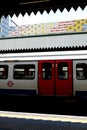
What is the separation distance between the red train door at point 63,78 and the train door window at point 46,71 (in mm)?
361

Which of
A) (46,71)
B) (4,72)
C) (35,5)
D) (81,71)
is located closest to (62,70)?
(46,71)

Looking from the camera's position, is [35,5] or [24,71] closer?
[35,5]

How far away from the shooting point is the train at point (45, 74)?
13.5m

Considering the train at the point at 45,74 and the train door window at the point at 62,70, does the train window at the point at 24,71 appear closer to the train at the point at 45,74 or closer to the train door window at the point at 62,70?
the train at the point at 45,74

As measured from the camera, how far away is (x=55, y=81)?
1384 centimetres

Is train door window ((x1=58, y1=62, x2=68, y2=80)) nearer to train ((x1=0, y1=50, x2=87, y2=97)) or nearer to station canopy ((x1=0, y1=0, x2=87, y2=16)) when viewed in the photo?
train ((x1=0, y1=50, x2=87, y2=97))

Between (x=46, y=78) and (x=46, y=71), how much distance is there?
413 mm

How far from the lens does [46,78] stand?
14.1 metres

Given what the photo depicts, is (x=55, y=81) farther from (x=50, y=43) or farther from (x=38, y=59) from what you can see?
(x=50, y=43)

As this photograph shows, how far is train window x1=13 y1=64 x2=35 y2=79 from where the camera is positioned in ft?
47.4

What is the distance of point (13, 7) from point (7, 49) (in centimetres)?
1707

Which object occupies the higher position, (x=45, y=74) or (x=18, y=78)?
(x=45, y=74)

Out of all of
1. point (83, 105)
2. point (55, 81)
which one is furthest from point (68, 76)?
point (83, 105)

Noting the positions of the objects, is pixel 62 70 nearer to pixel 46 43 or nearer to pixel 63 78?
pixel 63 78
